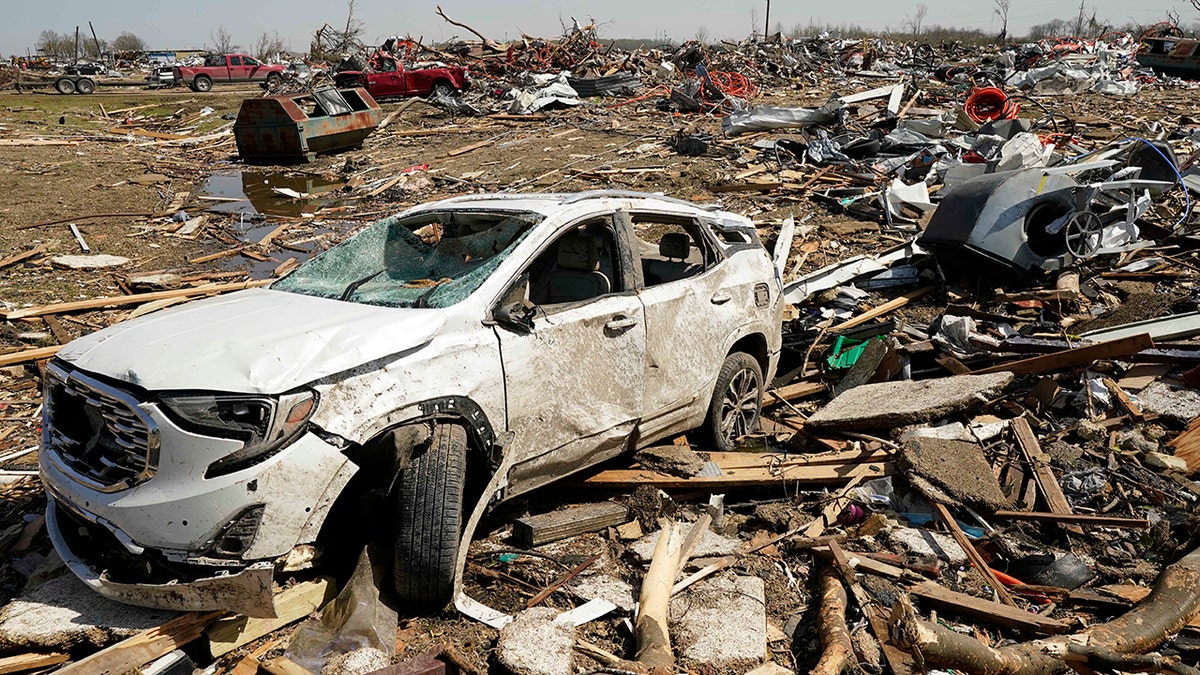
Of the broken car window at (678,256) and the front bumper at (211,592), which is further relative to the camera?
the broken car window at (678,256)

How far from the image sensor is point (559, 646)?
371 centimetres

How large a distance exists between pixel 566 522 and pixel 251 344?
1.94m

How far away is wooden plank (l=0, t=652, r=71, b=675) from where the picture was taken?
3377mm

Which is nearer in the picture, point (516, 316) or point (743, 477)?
point (516, 316)

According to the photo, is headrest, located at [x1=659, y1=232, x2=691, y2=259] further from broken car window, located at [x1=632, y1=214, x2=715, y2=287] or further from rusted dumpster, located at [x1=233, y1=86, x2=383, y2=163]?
rusted dumpster, located at [x1=233, y1=86, x2=383, y2=163]

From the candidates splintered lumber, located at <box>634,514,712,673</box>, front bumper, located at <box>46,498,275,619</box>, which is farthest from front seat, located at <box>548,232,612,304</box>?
front bumper, located at <box>46,498,275,619</box>

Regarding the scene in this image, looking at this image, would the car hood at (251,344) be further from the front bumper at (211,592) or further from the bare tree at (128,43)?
the bare tree at (128,43)

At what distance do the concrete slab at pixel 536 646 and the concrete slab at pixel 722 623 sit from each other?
0.51 meters

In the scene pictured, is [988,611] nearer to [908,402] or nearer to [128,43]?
[908,402]

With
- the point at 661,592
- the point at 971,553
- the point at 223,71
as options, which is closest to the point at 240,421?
the point at 661,592

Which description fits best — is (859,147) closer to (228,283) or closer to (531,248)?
(228,283)

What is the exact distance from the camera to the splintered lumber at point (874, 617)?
3693 millimetres

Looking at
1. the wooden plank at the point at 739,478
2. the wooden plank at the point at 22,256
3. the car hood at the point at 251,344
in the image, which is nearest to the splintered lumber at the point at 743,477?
the wooden plank at the point at 739,478

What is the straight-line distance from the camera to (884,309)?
869 centimetres
